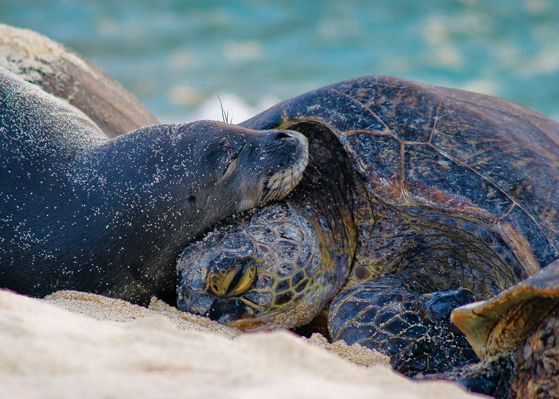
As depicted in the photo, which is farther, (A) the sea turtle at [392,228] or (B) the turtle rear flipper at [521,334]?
(A) the sea turtle at [392,228]

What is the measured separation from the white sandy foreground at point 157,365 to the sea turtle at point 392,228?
773 mm

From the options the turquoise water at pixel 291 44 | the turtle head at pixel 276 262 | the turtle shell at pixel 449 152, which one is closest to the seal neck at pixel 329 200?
the turtle head at pixel 276 262

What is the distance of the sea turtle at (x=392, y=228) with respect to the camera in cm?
272

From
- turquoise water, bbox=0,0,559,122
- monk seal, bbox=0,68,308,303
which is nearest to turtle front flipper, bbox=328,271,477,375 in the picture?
monk seal, bbox=0,68,308,303

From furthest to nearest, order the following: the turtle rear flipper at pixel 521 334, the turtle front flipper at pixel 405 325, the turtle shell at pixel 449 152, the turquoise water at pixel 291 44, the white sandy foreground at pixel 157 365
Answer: the turquoise water at pixel 291 44
the turtle shell at pixel 449 152
the turtle front flipper at pixel 405 325
the turtle rear flipper at pixel 521 334
the white sandy foreground at pixel 157 365

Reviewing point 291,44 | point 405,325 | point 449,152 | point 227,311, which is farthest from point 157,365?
A: point 291,44

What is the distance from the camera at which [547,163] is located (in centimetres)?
300

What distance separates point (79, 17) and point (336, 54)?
3.56 m

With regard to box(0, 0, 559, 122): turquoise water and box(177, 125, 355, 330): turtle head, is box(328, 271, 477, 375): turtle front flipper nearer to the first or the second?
box(177, 125, 355, 330): turtle head

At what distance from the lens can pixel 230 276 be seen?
2723 mm

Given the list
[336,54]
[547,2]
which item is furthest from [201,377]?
[547,2]

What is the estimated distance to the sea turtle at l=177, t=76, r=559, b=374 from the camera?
107 inches

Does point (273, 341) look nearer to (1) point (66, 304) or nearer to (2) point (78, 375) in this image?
(2) point (78, 375)

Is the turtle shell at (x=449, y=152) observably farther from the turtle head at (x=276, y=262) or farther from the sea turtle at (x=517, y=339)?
the sea turtle at (x=517, y=339)
